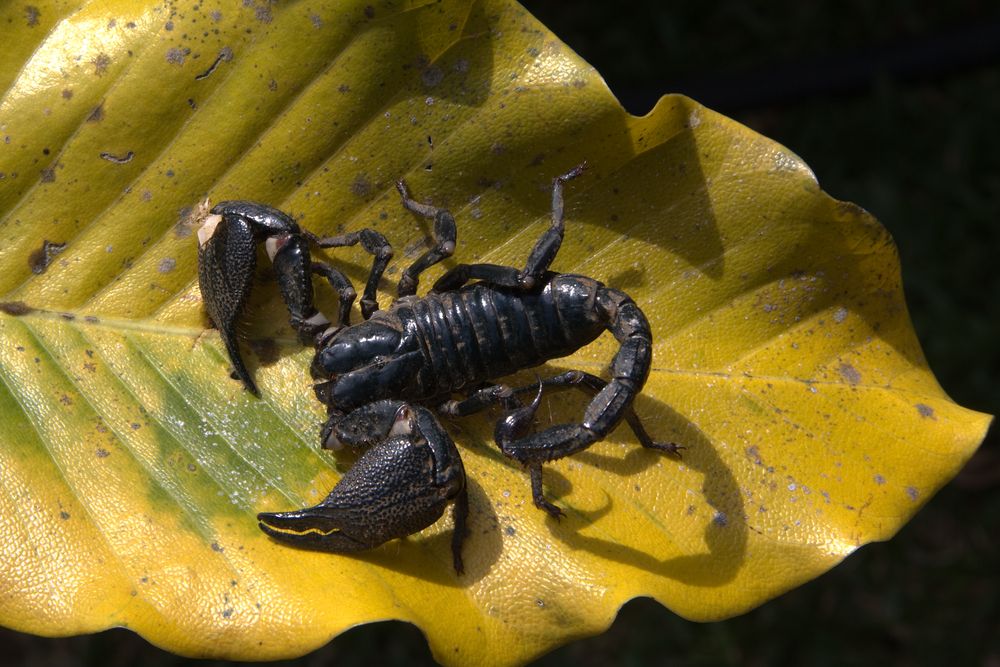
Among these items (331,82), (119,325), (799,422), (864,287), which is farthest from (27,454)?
(864,287)

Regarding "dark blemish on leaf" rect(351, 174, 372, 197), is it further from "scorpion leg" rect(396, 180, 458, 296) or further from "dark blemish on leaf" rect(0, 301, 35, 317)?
"dark blemish on leaf" rect(0, 301, 35, 317)

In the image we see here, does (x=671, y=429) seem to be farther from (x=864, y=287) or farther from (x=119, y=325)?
(x=119, y=325)

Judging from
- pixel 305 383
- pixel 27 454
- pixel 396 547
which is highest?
pixel 27 454

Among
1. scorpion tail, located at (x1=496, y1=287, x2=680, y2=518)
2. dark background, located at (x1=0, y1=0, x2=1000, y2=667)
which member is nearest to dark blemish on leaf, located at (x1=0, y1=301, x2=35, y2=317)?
scorpion tail, located at (x1=496, y1=287, x2=680, y2=518)

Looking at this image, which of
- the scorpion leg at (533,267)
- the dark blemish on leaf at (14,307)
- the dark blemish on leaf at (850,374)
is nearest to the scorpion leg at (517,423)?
the scorpion leg at (533,267)

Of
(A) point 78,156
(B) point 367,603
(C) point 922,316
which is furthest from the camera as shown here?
(C) point 922,316

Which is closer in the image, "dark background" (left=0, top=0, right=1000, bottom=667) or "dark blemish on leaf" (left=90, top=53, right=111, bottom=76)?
"dark blemish on leaf" (left=90, top=53, right=111, bottom=76)

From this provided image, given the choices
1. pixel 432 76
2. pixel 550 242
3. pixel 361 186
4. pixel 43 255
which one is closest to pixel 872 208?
pixel 550 242
